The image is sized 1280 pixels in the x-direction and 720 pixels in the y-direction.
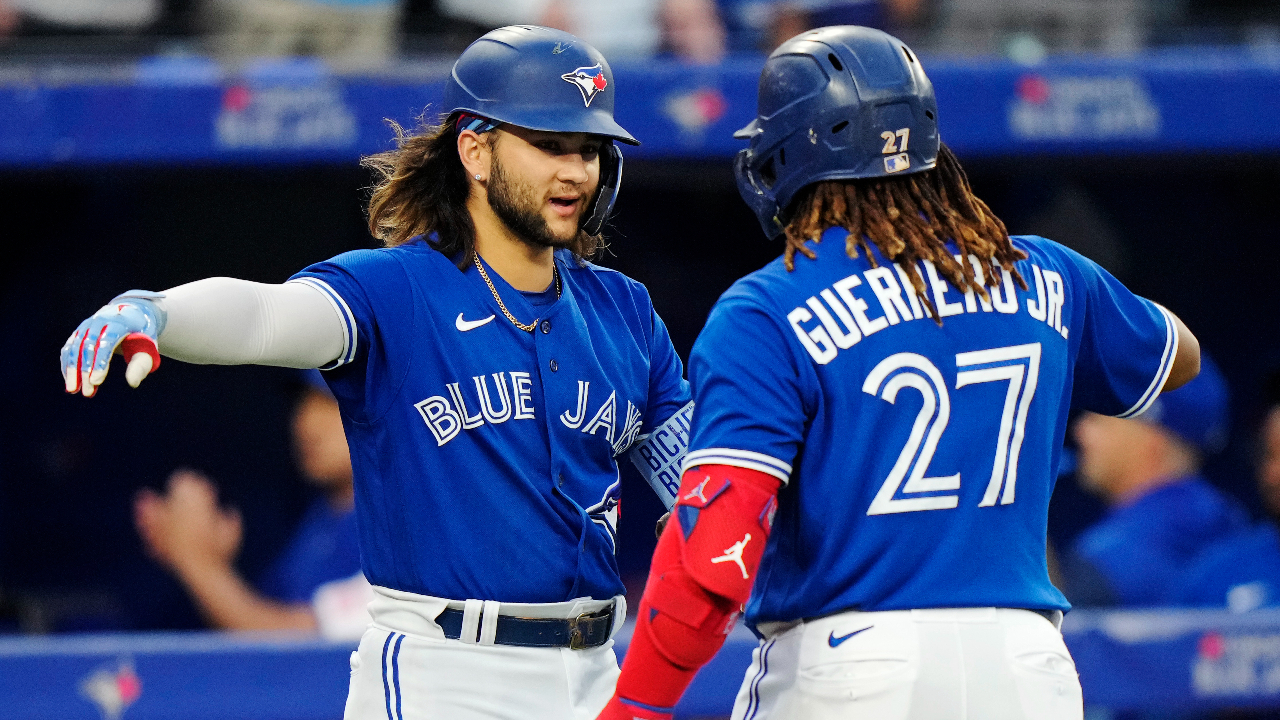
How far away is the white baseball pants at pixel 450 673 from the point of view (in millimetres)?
2254

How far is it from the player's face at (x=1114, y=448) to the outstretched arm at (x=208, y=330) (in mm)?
2989

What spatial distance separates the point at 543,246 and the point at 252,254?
3318mm

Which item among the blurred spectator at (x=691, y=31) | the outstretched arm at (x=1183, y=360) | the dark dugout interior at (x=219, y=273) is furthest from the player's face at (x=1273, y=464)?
the outstretched arm at (x=1183, y=360)

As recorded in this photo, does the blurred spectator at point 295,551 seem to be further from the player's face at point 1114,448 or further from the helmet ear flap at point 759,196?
the helmet ear flap at point 759,196

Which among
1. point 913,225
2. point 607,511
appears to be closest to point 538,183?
point 607,511

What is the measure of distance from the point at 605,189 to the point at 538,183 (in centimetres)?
15

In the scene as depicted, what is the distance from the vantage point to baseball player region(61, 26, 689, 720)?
2.26 meters

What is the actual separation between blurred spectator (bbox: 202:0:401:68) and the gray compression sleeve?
259 cm

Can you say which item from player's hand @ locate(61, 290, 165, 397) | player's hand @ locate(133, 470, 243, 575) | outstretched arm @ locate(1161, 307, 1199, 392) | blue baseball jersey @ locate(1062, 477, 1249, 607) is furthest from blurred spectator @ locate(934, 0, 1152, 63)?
player's hand @ locate(61, 290, 165, 397)

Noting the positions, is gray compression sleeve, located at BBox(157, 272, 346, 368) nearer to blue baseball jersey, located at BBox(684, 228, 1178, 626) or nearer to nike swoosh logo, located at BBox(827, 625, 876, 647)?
blue baseball jersey, located at BBox(684, 228, 1178, 626)

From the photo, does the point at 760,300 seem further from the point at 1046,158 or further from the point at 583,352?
the point at 1046,158

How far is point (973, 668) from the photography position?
6.12ft

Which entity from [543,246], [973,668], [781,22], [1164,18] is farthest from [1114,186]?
[973,668]

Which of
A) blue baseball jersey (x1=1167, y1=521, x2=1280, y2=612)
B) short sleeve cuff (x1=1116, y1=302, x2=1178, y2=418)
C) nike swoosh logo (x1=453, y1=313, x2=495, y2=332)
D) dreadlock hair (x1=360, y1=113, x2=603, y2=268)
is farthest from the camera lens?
blue baseball jersey (x1=1167, y1=521, x2=1280, y2=612)
